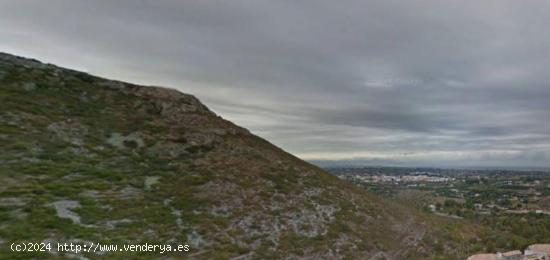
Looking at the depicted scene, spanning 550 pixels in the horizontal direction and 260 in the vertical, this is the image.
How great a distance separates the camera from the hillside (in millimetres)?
15211

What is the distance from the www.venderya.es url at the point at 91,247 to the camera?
11.8m

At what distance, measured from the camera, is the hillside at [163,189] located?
49.9 ft

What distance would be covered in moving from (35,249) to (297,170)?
65.7 ft

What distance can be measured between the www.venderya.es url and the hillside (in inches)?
12.2

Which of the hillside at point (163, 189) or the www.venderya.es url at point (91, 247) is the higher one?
the hillside at point (163, 189)

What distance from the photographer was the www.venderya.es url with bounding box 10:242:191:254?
1181cm

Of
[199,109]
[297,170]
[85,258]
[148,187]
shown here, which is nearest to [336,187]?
[297,170]

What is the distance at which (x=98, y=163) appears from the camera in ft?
72.8

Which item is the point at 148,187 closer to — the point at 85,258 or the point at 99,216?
the point at 99,216

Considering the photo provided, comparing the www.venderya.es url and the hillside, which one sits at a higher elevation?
the hillside

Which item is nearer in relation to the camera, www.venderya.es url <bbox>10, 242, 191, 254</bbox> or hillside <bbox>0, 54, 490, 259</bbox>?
www.venderya.es url <bbox>10, 242, 191, 254</bbox>

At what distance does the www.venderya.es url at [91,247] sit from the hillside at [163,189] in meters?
0.31

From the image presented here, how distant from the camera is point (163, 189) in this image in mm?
20547

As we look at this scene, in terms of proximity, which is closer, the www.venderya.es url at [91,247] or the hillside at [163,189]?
the www.venderya.es url at [91,247]
